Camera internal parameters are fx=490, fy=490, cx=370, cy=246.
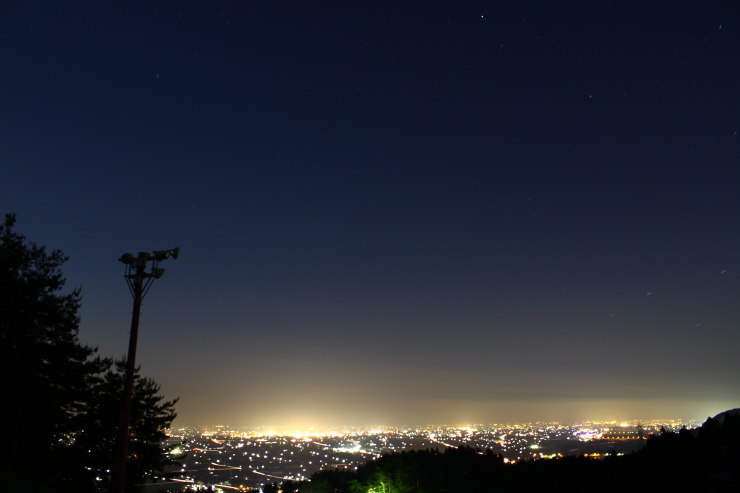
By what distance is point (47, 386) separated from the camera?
64.6ft

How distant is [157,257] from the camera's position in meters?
11.8

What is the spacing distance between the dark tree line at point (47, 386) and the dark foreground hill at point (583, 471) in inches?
1313

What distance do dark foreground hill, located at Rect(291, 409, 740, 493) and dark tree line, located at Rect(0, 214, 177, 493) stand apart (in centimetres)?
3335

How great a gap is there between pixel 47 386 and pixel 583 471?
138ft

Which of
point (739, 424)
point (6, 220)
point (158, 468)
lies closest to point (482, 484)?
point (739, 424)

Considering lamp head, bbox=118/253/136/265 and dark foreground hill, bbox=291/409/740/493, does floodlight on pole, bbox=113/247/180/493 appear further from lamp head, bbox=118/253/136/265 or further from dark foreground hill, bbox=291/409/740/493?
dark foreground hill, bbox=291/409/740/493

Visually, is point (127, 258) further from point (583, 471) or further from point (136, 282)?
point (583, 471)

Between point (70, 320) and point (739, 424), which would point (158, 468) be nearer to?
point (70, 320)

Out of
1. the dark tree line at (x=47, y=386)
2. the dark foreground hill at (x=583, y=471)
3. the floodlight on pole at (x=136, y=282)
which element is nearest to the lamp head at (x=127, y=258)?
the floodlight on pole at (x=136, y=282)

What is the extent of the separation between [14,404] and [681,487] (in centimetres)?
3689

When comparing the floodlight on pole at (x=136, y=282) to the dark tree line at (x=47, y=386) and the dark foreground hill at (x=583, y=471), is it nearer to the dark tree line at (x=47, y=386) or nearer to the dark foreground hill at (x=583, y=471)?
the dark tree line at (x=47, y=386)

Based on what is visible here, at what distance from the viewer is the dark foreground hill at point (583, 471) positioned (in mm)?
31703

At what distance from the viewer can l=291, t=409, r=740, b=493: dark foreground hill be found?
31.7 m

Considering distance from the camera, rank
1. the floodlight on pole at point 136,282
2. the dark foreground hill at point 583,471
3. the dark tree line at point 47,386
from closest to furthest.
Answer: the floodlight on pole at point 136,282, the dark tree line at point 47,386, the dark foreground hill at point 583,471
